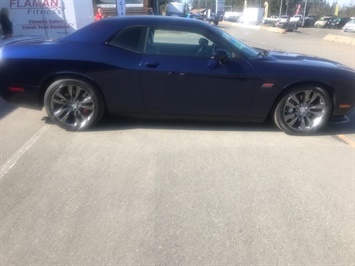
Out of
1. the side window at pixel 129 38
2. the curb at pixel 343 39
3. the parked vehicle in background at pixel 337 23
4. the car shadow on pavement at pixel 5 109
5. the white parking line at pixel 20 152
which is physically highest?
the side window at pixel 129 38

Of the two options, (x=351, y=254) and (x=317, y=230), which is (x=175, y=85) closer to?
(x=317, y=230)

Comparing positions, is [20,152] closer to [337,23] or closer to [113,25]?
[113,25]

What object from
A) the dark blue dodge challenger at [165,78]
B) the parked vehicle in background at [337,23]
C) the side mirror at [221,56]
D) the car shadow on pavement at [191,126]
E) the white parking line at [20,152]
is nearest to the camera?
the white parking line at [20,152]

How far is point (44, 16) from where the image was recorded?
11.5 m

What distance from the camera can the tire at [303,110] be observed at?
4.44 m

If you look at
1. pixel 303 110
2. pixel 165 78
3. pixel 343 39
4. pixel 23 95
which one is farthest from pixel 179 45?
pixel 343 39

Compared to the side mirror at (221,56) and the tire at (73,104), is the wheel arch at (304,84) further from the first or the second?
the tire at (73,104)

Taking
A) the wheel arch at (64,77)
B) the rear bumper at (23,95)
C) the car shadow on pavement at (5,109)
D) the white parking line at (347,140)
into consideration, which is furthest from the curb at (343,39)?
the rear bumper at (23,95)

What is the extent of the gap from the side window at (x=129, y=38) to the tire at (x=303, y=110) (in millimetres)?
2008

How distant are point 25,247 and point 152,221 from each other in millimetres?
942

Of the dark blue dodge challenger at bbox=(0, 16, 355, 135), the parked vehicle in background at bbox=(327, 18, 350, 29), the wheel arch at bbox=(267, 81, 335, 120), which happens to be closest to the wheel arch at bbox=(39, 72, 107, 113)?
the dark blue dodge challenger at bbox=(0, 16, 355, 135)

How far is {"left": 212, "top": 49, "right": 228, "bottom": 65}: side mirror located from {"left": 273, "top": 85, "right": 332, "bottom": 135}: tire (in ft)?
3.02

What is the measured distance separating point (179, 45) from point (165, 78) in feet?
1.85

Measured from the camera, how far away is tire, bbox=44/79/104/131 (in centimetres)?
441
